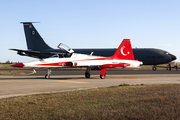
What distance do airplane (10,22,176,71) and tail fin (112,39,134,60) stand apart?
25.1 m

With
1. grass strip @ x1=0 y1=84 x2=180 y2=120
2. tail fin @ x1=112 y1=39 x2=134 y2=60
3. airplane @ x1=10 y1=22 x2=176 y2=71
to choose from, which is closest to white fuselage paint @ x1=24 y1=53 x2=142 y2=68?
tail fin @ x1=112 y1=39 x2=134 y2=60

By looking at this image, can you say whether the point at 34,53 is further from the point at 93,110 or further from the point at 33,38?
the point at 93,110

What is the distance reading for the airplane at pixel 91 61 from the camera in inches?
850

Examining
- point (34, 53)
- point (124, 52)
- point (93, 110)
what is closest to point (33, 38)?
point (34, 53)

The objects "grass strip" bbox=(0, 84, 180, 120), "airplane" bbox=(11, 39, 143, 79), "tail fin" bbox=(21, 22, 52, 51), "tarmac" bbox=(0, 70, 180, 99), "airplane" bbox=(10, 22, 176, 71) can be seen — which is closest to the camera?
"grass strip" bbox=(0, 84, 180, 120)

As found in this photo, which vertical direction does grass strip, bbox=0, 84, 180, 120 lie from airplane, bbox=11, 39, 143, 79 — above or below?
below

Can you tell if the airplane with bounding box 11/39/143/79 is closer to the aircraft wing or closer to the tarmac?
the tarmac

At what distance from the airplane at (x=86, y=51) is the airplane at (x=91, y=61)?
2546 cm

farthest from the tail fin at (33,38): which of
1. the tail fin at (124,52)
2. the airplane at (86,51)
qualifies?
the tail fin at (124,52)

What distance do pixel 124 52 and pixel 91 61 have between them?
154 inches

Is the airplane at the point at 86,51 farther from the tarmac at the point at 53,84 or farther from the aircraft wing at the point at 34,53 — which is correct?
the tarmac at the point at 53,84

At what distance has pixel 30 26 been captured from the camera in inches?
2088

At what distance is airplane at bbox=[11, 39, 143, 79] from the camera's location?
2159 cm

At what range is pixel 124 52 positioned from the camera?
25.1 metres
